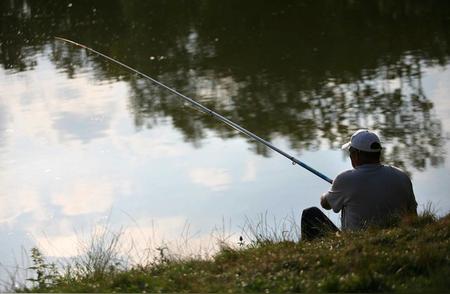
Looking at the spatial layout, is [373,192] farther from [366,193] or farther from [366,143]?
[366,143]

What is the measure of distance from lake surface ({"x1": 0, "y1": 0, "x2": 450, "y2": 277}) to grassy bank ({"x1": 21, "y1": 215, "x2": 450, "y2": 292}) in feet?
4.23

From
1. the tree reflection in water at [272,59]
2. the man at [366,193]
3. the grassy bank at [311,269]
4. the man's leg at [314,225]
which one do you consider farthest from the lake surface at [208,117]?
the grassy bank at [311,269]

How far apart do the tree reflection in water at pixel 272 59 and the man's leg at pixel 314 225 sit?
135 inches

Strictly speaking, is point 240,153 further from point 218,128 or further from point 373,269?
point 373,269

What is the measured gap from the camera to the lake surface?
306 inches

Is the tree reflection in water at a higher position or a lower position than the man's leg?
higher

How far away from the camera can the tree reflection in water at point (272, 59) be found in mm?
10109

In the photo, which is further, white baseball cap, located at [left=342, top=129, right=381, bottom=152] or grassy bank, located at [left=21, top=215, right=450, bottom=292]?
white baseball cap, located at [left=342, top=129, right=381, bottom=152]

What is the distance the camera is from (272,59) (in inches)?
534

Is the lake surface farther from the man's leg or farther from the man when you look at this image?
the man

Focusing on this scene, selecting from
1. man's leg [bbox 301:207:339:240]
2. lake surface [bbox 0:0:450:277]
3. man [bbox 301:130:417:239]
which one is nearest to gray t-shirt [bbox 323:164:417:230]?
man [bbox 301:130:417:239]

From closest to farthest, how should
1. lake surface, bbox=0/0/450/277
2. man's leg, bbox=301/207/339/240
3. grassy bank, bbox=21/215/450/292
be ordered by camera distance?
grassy bank, bbox=21/215/450/292 → man's leg, bbox=301/207/339/240 → lake surface, bbox=0/0/450/277

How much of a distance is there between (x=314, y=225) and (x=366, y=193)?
34cm

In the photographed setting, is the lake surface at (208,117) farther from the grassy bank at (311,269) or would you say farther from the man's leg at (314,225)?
the grassy bank at (311,269)
